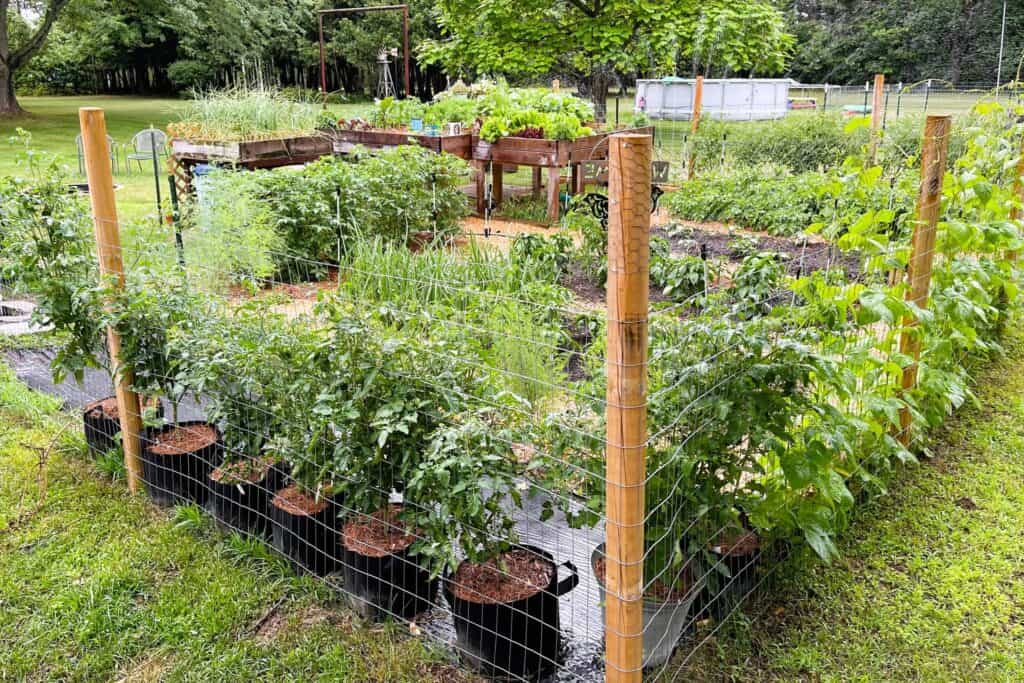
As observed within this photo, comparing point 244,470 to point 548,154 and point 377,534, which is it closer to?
point 377,534

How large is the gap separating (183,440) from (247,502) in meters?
0.60

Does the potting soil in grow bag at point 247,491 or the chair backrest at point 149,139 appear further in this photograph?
the chair backrest at point 149,139

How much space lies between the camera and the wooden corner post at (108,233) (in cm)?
336

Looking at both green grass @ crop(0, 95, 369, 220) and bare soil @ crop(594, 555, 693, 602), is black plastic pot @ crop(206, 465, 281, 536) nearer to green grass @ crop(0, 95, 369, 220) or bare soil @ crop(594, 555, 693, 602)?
bare soil @ crop(594, 555, 693, 602)

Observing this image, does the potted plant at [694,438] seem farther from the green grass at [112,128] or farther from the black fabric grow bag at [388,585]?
the green grass at [112,128]

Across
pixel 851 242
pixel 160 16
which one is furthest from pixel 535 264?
pixel 160 16

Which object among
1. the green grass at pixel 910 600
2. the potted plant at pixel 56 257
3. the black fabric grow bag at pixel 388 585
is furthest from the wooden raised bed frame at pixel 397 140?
the black fabric grow bag at pixel 388 585

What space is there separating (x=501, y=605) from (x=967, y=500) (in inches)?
85.9

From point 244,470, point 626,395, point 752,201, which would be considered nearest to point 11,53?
point 752,201

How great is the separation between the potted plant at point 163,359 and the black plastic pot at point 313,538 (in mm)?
596

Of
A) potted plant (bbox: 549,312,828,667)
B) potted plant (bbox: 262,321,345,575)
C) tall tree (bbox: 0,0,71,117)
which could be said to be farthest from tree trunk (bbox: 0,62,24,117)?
potted plant (bbox: 549,312,828,667)

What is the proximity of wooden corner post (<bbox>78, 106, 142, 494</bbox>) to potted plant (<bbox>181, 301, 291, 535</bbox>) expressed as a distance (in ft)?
1.56

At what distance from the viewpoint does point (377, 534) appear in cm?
284

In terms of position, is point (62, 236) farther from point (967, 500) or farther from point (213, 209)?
point (967, 500)
